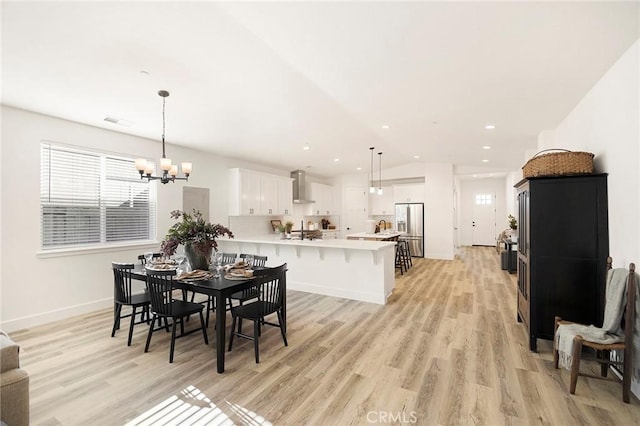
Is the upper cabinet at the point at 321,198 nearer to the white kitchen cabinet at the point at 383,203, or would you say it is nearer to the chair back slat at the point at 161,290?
the white kitchen cabinet at the point at 383,203

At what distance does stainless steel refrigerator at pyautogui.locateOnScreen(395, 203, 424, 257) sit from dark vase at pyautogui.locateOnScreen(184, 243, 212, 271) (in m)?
6.94

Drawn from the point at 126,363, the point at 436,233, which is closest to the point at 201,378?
the point at 126,363

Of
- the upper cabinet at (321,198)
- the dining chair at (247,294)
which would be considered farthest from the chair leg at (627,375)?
the upper cabinet at (321,198)

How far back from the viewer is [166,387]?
7.78 feet

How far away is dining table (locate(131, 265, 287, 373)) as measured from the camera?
259 cm

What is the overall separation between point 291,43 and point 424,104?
6.70ft

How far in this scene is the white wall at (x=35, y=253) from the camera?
Result: 3.51 m

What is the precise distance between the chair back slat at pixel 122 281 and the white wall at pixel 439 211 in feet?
25.9

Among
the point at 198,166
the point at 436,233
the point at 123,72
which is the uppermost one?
the point at 123,72

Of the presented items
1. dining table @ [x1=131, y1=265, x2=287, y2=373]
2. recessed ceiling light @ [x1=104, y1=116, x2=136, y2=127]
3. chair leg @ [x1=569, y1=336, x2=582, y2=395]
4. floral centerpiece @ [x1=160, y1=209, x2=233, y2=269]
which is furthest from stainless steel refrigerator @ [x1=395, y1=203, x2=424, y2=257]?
recessed ceiling light @ [x1=104, y1=116, x2=136, y2=127]

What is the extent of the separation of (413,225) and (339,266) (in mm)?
5003

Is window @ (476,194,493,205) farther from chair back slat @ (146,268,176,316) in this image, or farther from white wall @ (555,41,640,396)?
chair back slat @ (146,268,176,316)

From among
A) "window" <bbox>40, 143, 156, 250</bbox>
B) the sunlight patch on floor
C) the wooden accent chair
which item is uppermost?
"window" <bbox>40, 143, 156, 250</bbox>

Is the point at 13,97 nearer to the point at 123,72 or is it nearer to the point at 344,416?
the point at 123,72
